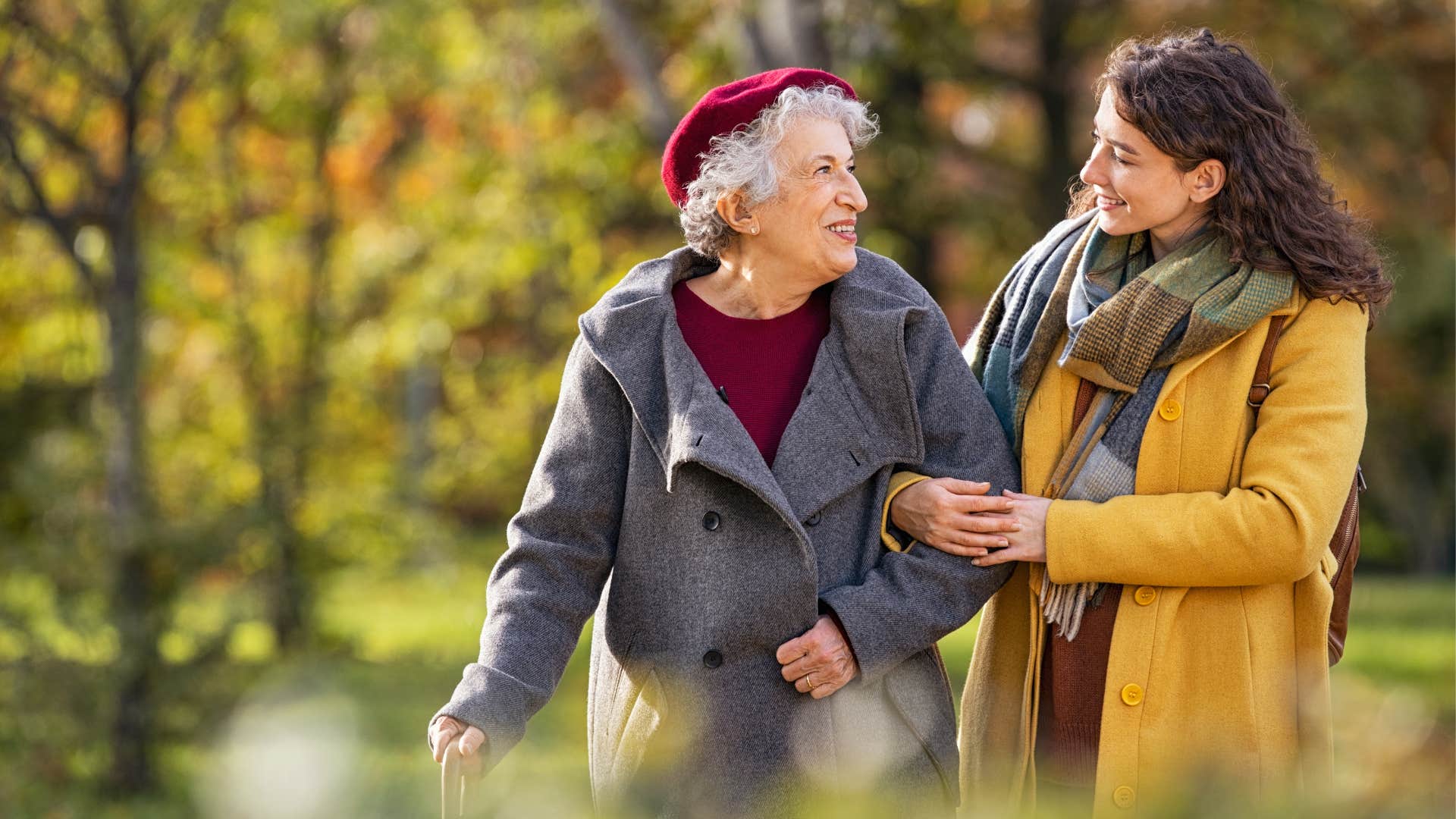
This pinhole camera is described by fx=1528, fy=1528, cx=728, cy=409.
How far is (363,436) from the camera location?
29.5 feet

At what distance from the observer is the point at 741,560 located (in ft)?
8.36

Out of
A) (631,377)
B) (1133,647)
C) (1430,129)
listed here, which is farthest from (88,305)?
(1430,129)

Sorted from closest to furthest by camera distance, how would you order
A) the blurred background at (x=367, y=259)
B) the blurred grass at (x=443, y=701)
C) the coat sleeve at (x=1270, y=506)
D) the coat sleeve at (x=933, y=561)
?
the blurred grass at (x=443, y=701), the coat sleeve at (x=1270, y=506), the coat sleeve at (x=933, y=561), the blurred background at (x=367, y=259)

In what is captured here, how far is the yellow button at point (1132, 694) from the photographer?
2.51m

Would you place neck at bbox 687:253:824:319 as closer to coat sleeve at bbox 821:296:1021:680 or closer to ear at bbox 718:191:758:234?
ear at bbox 718:191:758:234

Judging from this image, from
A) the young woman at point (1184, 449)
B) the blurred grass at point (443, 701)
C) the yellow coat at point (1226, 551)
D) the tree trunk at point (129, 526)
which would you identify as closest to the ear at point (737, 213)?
the young woman at point (1184, 449)

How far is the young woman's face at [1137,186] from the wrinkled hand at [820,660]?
825 millimetres

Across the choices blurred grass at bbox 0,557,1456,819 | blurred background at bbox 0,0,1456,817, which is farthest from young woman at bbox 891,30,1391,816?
blurred background at bbox 0,0,1456,817

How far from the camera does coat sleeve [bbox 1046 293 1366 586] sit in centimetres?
239

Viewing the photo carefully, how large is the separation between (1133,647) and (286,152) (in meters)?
7.77

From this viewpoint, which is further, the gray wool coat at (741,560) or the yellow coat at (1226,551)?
the gray wool coat at (741,560)

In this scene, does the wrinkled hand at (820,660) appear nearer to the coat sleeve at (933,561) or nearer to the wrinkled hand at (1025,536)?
the coat sleeve at (933,561)

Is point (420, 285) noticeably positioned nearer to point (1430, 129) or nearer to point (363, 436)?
point (363, 436)

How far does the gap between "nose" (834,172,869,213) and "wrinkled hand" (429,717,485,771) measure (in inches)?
41.6
